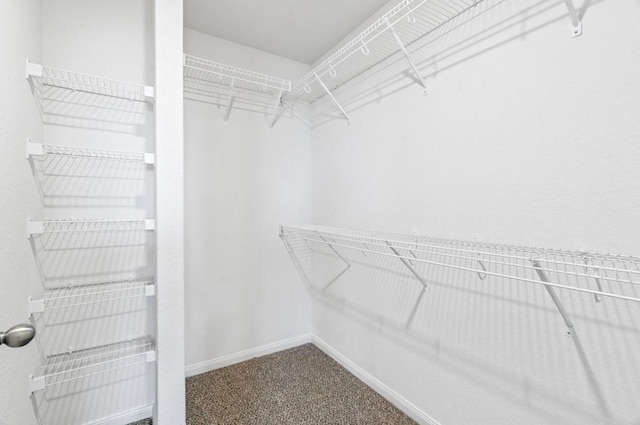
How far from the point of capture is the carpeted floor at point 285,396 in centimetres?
173

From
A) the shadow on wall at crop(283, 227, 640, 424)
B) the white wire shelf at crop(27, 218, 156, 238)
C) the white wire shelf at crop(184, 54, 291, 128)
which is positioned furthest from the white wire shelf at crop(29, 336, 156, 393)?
the white wire shelf at crop(184, 54, 291, 128)

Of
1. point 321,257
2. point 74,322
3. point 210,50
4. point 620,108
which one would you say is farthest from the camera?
point 321,257

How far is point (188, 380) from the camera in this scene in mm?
2088

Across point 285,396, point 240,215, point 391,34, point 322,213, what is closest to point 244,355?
point 285,396

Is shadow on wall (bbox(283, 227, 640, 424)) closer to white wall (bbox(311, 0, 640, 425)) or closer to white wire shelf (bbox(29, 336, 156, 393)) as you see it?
white wall (bbox(311, 0, 640, 425))

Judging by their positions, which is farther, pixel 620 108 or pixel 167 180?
pixel 167 180

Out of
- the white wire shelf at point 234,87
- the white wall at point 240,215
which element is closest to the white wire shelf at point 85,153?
the white wall at point 240,215

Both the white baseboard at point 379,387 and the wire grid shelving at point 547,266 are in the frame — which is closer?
the wire grid shelving at point 547,266

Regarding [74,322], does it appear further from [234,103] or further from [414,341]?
[414,341]

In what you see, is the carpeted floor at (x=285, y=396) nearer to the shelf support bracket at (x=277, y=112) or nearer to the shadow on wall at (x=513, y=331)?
the shadow on wall at (x=513, y=331)

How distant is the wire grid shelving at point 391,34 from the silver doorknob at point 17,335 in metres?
1.78

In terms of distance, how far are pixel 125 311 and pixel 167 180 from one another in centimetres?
92

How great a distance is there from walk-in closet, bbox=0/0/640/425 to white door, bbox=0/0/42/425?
0.6 inches

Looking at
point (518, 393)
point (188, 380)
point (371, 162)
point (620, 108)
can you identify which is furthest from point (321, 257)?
point (620, 108)
